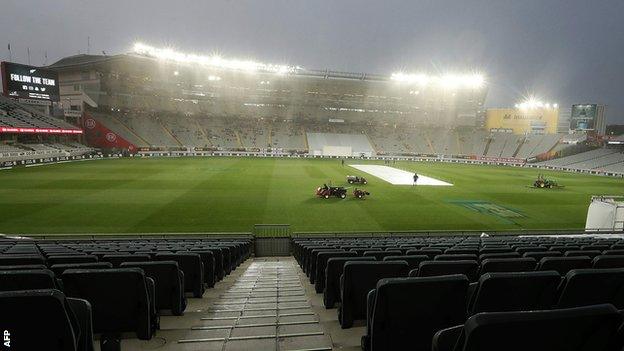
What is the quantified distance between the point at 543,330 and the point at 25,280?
4086 millimetres

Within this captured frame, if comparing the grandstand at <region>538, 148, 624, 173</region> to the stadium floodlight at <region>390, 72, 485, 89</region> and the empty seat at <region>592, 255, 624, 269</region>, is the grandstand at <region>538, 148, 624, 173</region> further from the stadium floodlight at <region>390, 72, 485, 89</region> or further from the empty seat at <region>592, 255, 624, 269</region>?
the empty seat at <region>592, 255, 624, 269</region>

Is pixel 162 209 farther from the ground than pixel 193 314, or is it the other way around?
pixel 193 314

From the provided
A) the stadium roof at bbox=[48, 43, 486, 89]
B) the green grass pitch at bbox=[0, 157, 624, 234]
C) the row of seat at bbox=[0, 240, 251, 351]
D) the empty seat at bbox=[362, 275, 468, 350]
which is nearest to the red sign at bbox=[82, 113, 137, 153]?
the stadium roof at bbox=[48, 43, 486, 89]

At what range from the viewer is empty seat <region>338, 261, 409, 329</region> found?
391cm

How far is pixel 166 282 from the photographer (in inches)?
172

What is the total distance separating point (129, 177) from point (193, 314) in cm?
3580

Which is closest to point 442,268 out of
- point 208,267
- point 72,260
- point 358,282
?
point 358,282

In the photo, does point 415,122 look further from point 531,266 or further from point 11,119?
point 531,266

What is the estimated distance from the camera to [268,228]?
739 inches

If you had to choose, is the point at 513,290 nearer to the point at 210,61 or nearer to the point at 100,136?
the point at 210,61

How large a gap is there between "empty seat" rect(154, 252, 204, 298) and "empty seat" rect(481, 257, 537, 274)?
4373 mm

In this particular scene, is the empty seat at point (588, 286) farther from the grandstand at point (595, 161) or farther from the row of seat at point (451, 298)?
the grandstand at point (595, 161)

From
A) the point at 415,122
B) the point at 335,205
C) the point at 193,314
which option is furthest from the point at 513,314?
the point at 415,122

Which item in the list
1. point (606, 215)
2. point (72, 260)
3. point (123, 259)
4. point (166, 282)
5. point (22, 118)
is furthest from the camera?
point (22, 118)
